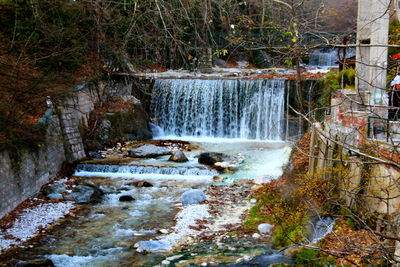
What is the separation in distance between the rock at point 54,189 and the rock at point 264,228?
5.83m

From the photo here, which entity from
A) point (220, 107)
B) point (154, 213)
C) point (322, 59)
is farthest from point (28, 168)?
point (322, 59)

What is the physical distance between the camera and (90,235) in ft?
30.1

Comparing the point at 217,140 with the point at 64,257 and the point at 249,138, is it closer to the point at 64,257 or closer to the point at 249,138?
the point at 249,138

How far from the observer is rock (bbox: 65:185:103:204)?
Result: 1135 cm

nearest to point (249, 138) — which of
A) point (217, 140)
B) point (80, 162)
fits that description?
point (217, 140)

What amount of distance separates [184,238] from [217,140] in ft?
34.0

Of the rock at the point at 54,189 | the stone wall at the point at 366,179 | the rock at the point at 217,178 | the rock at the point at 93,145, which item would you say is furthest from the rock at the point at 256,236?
the rock at the point at 93,145

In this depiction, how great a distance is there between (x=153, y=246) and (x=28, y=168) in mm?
4934

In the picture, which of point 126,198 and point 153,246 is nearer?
point 153,246

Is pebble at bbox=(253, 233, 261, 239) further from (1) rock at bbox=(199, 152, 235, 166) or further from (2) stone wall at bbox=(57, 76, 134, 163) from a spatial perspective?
(1) rock at bbox=(199, 152, 235, 166)

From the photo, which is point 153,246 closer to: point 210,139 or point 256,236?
point 256,236

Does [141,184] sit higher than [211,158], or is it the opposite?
[211,158]

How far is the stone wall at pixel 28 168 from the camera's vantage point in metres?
10.2

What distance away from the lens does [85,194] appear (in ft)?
37.8
